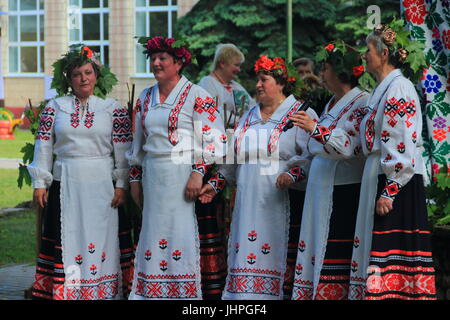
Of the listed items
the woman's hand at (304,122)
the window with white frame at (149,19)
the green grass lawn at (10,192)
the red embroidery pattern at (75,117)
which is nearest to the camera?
the woman's hand at (304,122)

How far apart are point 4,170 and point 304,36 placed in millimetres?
9994

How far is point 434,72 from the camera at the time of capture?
620 centimetres

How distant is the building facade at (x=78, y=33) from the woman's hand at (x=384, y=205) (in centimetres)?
1219

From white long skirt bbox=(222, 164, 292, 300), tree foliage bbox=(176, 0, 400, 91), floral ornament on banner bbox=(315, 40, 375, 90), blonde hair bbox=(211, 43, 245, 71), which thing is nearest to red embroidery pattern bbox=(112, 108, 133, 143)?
white long skirt bbox=(222, 164, 292, 300)

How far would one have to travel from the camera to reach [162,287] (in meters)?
6.07

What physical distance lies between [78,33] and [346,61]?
16.3 metres

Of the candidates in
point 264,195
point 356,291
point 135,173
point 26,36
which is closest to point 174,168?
point 135,173

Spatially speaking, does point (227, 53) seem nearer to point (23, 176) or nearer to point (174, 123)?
point (23, 176)

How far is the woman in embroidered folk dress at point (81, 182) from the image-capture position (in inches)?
245

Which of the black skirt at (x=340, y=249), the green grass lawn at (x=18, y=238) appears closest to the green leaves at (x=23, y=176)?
the green grass lawn at (x=18, y=238)

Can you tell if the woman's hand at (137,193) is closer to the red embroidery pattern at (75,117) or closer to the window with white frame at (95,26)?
the red embroidery pattern at (75,117)

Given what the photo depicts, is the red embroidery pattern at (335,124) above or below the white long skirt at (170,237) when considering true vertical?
above

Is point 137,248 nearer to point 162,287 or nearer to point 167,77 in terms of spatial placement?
point 162,287
